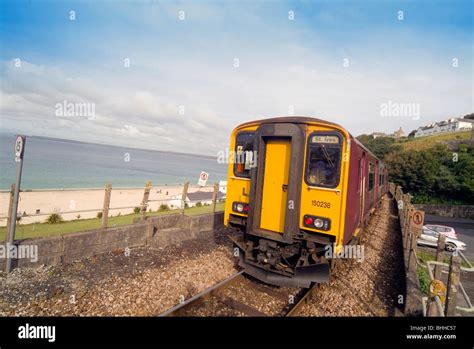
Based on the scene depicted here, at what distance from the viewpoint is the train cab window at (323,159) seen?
5367 mm

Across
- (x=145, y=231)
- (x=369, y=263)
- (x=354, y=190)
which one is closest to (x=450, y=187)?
(x=369, y=263)

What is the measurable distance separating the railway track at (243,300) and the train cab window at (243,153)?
2.39m

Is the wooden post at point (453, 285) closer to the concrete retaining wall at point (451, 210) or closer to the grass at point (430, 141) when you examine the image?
the concrete retaining wall at point (451, 210)

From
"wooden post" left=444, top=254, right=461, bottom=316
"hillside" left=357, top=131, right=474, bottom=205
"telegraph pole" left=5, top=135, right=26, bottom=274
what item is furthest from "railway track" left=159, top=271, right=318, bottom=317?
"hillside" left=357, top=131, right=474, bottom=205

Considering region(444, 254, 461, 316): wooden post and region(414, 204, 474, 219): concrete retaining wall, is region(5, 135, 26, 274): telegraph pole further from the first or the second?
region(414, 204, 474, 219): concrete retaining wall

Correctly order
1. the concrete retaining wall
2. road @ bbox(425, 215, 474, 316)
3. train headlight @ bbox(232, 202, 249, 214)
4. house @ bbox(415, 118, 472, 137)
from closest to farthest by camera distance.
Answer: train headlight @ bbox(232, 202, 249, 214)
road @ bbox(425, 215, 474, 316)
the concrete retaining wall
house @ bbox(415, 118, 472, 137)

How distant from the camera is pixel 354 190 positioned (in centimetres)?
618

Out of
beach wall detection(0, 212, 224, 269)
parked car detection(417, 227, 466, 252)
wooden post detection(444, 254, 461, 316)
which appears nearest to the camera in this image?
wooden post detection(444, 254, 461, 316)

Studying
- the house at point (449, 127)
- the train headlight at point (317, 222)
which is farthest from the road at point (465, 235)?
the house at point (449, 127)

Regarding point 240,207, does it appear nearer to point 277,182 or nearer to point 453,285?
point 277,182

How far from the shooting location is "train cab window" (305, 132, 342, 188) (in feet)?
17.6

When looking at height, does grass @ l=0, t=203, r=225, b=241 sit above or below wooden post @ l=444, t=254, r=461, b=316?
below
